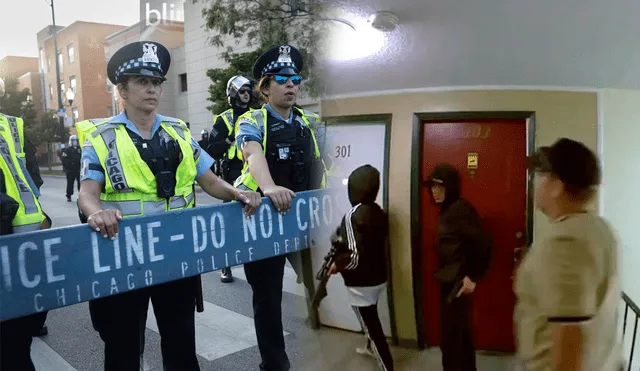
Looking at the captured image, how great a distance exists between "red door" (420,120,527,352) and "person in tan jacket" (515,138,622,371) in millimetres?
16

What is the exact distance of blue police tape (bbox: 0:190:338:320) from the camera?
0.84m

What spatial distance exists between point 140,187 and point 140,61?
1.18 feet

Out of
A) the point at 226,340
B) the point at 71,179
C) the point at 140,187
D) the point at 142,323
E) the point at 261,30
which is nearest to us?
the point at 261,30

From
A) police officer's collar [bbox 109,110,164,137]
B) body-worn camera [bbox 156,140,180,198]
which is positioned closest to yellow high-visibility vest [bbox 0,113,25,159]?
police officer's collar [bbox 109,110,164,137]

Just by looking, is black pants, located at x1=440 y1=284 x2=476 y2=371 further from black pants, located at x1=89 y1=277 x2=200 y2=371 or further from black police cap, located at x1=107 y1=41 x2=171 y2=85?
black pants, located at x1=89 y1=277 x2=200 y2=371

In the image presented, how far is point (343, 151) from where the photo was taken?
0.42 meters

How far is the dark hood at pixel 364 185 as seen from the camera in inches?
15.6

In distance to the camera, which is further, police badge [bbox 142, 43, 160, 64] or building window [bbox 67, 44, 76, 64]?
police badge [bbox 142, 43, 160, 64]

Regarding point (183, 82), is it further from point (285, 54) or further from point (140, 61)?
point (285, 54)

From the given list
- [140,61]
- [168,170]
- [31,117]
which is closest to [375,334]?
[31,117]

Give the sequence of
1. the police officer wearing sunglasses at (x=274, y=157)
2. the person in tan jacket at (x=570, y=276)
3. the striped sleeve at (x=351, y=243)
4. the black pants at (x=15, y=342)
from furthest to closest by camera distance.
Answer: the black pants at (x=15, y=342)
the police officer wearing sunglasses at (x=274, y=157)
the striped sleeve at (x=351, y=243)
the person in tan jacket at (x=570, y=276)

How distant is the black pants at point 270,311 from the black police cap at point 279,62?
0.60 m

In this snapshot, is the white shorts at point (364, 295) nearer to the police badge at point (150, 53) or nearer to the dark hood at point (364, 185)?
the dark hood at point (364, 185)

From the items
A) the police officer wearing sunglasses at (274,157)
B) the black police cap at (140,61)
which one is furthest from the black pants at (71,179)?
the police officer wearing sunglasses at (274,157)
